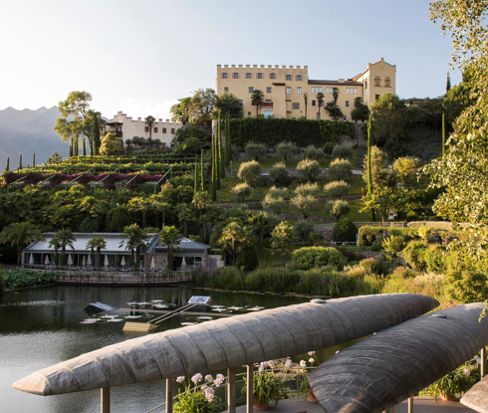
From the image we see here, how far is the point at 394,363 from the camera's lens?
8.45 metres

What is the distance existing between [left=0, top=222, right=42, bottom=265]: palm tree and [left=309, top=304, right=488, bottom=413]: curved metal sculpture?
37.8 m

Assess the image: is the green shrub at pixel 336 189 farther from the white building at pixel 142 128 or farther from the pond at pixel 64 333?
the white building at pixel 142 128

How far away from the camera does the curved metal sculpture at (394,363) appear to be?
24.3ft

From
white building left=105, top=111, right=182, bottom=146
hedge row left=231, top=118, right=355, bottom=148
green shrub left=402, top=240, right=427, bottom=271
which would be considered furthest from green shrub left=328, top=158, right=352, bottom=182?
white building left=105, top=111, right=182, bottom=146

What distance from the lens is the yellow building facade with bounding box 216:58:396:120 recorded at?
3317 inches

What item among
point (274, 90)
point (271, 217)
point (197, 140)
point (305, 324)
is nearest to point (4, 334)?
point (305, 324)

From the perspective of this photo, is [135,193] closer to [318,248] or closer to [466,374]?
[318,248]

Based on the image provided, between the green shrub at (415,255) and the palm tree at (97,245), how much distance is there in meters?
21.6

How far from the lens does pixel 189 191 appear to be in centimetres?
5150

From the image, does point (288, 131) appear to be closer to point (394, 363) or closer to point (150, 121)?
point (150, 121)

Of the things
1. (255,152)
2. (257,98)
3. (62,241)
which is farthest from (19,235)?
(257,98)

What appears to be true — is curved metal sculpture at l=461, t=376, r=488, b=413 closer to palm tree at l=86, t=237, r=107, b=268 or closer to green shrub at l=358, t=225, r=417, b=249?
green shrub at l=358, t=225, r=417, b=249

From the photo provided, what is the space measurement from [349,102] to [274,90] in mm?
12006

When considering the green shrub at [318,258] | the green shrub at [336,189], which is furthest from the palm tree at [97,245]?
the green shrub at [336,189]
